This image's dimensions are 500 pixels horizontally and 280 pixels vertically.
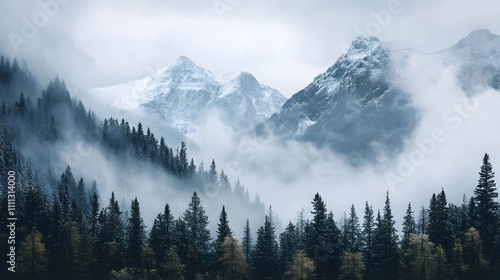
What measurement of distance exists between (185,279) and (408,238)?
4944 cm

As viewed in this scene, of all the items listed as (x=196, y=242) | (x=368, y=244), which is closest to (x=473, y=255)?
(x=368, y=244)

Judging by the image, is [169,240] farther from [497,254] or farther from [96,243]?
[497,254]

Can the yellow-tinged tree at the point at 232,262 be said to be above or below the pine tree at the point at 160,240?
below

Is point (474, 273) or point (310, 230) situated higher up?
point (310, 230)

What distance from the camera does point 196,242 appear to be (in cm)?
14538

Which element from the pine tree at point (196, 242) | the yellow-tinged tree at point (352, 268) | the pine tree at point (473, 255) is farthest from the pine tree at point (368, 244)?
the pine tree at point (196, 242)

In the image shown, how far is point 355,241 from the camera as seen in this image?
465ft

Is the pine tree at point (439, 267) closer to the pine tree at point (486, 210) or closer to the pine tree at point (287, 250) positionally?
the pine tree at point (486, 210)

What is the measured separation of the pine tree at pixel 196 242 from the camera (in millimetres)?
138875

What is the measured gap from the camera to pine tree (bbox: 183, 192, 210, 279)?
456 feet

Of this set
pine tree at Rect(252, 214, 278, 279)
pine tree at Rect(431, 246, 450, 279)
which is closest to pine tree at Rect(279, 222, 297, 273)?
pine tree at Rect(252, 214, 278, 279)

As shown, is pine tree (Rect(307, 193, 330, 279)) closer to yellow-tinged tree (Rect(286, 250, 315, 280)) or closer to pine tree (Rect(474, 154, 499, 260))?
yellow-tinged tree (Rect(286, 250, 315, 280))

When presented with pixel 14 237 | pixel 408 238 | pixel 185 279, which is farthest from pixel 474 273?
pixel 14 237

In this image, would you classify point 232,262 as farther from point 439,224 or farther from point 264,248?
point 439,224
